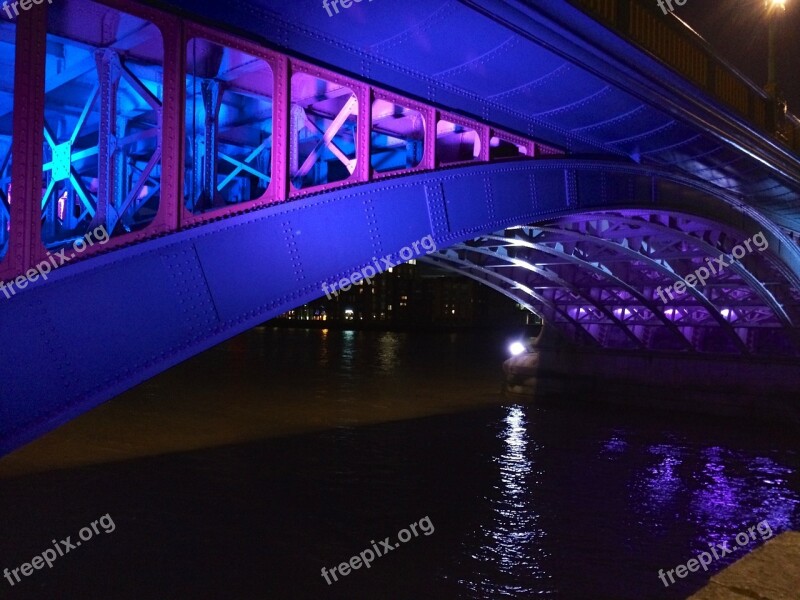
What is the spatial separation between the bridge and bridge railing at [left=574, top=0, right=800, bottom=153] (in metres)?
0.06

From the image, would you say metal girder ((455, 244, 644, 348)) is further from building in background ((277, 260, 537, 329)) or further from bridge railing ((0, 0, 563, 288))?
building in background ((277, 260, 537, 329))

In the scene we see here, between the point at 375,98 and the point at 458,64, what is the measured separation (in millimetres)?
1243

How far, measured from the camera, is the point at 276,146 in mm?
7203

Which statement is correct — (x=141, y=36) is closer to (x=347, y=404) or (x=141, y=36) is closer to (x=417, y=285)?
(x=347, y=404)

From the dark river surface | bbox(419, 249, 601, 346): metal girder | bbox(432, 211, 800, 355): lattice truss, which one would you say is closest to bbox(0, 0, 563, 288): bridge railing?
the dark river surface

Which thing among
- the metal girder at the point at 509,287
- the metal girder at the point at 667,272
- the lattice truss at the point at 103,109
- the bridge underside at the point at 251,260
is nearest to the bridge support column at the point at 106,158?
the lattice truss at the point at 103,109

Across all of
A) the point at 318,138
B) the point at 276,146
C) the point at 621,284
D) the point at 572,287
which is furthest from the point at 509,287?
the point at 276,146

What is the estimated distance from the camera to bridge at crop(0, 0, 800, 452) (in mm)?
5910

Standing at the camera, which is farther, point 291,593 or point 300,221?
point 291,593

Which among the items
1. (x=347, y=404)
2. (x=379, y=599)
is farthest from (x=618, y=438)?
(x=379, y=599)

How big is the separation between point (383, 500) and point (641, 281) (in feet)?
51.1

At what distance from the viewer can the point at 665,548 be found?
37.7ft

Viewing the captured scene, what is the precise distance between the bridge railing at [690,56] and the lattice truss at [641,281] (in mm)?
2990

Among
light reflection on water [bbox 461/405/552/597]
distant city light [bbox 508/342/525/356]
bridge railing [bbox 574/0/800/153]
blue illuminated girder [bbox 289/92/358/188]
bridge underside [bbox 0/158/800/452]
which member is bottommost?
light reflection on water [bbox 461/405/552/597]
